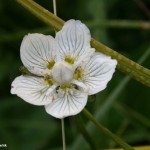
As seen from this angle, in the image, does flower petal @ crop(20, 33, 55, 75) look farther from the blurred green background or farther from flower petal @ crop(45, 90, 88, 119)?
the blurred green background

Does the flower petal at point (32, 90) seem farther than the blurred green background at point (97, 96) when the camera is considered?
No

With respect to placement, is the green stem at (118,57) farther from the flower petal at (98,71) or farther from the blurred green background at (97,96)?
the blurred green background at (97,96)

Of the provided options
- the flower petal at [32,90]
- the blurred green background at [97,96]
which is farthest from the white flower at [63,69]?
the blurred green background at [97,96]

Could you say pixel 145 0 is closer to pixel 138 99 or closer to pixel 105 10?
pixel 105 10

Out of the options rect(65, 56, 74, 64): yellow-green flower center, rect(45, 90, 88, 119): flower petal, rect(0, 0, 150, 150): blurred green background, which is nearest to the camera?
rect(45, 90, 88, 119): flower petal

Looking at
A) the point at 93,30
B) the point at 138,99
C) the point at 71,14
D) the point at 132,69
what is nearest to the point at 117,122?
the point at 138,99

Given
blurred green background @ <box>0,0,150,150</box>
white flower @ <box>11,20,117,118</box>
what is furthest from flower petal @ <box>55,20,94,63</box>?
blurred green background @ <box>0,0,150,150</box>

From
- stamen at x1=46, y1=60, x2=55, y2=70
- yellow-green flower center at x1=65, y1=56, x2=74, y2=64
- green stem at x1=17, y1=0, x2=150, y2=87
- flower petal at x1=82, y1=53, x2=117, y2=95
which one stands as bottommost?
stamen at x1=46, y1=60, x2=55, y2=70

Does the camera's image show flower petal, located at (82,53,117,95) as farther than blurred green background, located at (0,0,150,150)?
No
